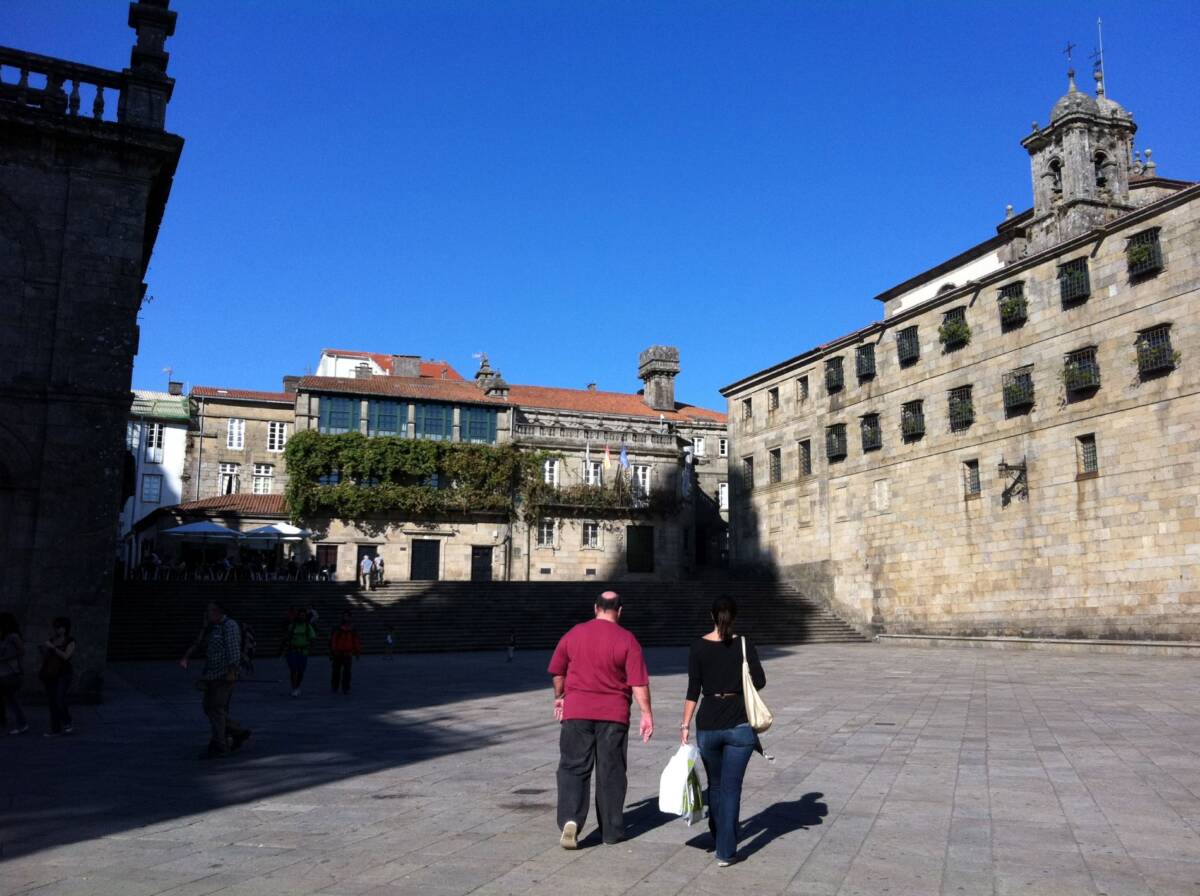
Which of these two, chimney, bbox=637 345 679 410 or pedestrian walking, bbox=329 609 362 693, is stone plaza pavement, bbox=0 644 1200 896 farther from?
chimney, bbox=637 345 679 410

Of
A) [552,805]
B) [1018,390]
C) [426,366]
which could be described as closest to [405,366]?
[426,366]

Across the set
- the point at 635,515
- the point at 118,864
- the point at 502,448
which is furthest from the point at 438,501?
the point at 118,864

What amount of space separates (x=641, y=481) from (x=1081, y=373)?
88.2 feet

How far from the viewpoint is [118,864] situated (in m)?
6.41

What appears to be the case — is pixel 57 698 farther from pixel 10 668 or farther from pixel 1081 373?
pixel 1081 373

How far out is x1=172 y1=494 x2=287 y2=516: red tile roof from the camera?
4322 cm

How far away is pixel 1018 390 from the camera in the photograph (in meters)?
31.8

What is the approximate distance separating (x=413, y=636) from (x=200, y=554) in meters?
18.7

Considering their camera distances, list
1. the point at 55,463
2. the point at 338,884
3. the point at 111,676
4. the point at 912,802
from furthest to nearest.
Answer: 1. the point at 111,676
2. the point at 55,463
3. the point at 912,802
4. the point at 338,884

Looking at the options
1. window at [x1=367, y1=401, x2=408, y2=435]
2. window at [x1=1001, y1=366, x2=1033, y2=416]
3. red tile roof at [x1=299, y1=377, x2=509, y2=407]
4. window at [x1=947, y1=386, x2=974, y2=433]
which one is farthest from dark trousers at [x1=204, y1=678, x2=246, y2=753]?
window at [x1=367, y1=401, x2=408, y2=435]

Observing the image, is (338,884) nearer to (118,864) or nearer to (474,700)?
(118,864)

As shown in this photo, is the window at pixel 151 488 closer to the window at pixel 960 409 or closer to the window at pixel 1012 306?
the window at pixel 960 409

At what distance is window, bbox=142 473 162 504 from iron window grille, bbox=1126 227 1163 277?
54093mm

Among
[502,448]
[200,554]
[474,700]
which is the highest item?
[502,448]
